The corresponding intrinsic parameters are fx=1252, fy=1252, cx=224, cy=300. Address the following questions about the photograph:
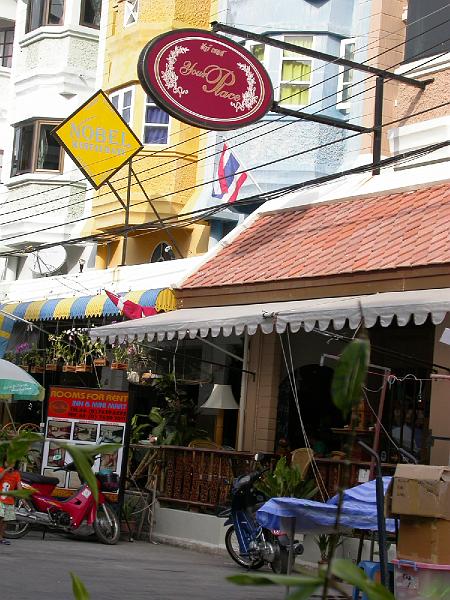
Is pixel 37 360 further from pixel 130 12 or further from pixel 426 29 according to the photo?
pixel 426 29

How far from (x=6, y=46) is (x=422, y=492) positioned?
25.9 m

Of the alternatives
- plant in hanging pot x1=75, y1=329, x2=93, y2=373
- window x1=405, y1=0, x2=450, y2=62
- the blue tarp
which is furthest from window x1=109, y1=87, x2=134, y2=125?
the blue tarp

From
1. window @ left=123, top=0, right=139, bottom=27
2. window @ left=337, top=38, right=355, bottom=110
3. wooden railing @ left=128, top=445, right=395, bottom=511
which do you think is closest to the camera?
wooden railing @ left=128, top=445, right=395, bottom=511

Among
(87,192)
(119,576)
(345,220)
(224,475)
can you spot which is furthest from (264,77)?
(87,192)

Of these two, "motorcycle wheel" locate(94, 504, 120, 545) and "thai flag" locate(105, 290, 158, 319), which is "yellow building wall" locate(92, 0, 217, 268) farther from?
"motorcycle wheel" locate(94, 504, 120, 545)

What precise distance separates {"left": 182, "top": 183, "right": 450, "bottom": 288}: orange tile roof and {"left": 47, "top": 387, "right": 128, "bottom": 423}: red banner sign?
82.0 inches

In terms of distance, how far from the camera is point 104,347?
20.7 metres

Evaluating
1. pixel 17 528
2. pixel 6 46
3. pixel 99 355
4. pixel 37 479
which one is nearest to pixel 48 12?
pixel 6 46

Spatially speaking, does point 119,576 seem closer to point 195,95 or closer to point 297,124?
point 195,95

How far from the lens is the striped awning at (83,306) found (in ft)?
61.9

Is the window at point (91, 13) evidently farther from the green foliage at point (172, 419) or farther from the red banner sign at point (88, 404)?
the red banner sign at point (88, 404)

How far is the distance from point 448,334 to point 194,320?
11.1 feet

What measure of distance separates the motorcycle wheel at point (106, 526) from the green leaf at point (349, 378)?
13.4 metres

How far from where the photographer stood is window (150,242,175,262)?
2483 centimetres
